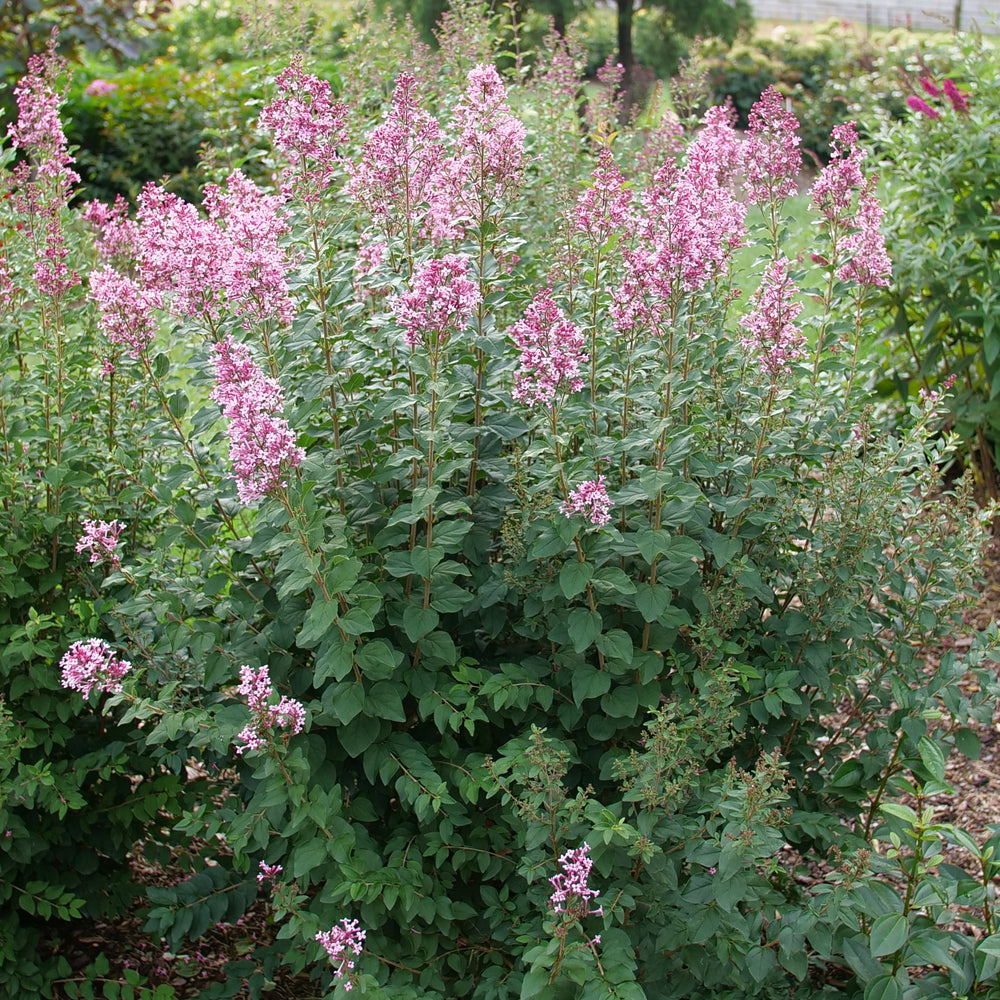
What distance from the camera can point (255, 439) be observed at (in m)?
2.11

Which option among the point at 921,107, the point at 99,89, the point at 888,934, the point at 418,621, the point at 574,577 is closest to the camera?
the point at 888,934

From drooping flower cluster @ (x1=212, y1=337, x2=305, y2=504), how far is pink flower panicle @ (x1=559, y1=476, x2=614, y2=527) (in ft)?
1.83

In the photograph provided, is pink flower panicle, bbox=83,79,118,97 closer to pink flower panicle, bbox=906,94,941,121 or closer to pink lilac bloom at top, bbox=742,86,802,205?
pink flower panicle, bbox=906,94,941,121

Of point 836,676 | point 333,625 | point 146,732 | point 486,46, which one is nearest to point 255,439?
point 333,625

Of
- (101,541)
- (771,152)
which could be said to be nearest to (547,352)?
(771,152)

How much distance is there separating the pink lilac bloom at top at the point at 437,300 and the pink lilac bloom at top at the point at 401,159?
0.48 meters

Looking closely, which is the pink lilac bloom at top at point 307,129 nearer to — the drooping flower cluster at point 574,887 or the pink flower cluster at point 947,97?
the drooping flower cluster at point 574,887

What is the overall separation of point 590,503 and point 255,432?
69cm

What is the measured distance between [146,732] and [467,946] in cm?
104

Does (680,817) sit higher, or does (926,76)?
(926,76)

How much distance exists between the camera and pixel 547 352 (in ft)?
7.45

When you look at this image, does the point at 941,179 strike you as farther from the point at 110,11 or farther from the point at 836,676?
the point at 110,11

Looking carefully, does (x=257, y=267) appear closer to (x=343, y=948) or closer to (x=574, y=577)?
(x=574, y=577)

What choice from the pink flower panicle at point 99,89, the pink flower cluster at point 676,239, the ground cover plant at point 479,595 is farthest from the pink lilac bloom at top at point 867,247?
the pink flower panicle at point 99,89
